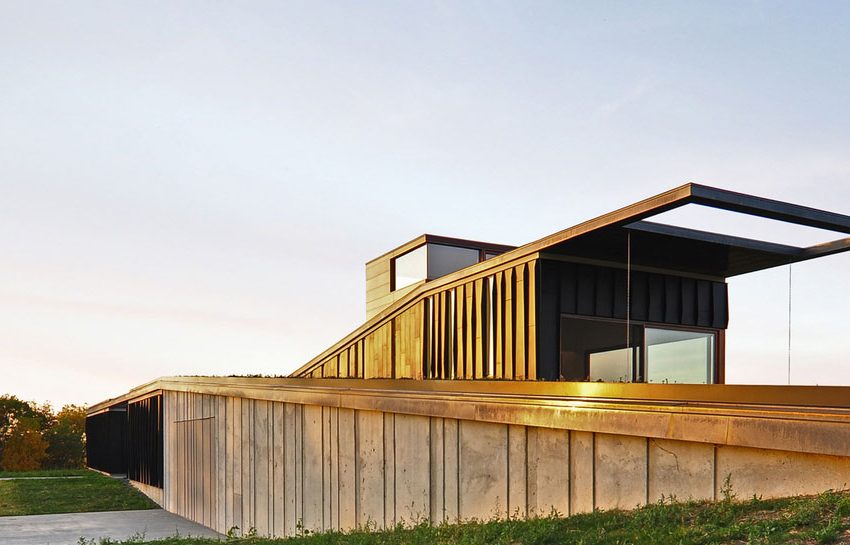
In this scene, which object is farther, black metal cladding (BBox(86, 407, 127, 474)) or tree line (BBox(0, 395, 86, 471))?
tree line (BBox(0, 395, 86, 471))

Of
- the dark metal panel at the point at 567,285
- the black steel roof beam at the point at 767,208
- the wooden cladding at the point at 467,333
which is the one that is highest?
the black steel roof beam at the point at 767,208

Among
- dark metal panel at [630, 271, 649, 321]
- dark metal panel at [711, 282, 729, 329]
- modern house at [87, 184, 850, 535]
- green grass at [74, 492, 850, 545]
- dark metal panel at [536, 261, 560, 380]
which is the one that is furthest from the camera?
dark metal panel at [711, 282, 729, 329]

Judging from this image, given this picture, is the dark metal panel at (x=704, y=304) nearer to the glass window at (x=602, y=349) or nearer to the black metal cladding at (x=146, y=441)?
the glass window at (x=602, y=349)

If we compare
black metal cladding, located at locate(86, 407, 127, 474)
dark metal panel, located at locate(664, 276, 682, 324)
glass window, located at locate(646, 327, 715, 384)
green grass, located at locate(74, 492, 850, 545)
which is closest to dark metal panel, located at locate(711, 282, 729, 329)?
glass window, located at locate(646, 327, 715, 384)

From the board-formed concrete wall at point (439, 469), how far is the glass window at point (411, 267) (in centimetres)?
471

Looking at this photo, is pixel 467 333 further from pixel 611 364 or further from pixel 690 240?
pixel 690 240

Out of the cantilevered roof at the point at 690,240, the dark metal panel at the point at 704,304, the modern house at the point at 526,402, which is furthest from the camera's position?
the dark metal panel at the point at 704,304

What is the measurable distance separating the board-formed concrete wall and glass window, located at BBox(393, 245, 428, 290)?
4714mm

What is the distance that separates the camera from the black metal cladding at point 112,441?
34.4 meters

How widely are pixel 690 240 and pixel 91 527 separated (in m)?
14.0

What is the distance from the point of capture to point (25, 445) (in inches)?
2191

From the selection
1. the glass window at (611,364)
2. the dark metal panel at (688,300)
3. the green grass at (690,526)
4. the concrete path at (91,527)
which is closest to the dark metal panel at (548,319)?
the glass window at (611,364)

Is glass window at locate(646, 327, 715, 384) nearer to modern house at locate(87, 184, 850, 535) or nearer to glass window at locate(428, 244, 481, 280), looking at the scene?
modern house at locate(87, 184, 850, 535)

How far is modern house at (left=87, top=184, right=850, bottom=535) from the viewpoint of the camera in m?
5.61
